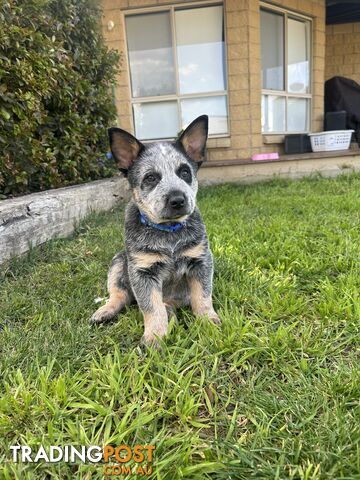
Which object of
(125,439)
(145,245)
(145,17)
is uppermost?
(145,17)

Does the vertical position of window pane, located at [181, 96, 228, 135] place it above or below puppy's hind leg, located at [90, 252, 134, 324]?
above

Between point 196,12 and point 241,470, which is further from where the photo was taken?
point 196,12

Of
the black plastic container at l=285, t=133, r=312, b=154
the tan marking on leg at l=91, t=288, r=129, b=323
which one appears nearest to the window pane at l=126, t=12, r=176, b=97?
the black plastic container at l=285, t=133, r=312, b=154

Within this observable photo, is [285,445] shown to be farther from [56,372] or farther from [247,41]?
[247,41]

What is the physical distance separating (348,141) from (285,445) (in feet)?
27.7

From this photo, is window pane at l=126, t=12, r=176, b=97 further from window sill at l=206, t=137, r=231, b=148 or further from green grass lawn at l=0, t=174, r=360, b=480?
green grass lawn at l=0, t=174, r=360, b=480

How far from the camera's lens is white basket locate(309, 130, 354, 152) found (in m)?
8.23

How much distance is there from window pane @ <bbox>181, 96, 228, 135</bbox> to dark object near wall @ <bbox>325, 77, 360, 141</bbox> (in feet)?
11.4

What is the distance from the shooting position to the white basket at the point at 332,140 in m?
8.23

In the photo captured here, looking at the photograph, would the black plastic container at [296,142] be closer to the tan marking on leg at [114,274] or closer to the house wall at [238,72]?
the house wall at [238,72]

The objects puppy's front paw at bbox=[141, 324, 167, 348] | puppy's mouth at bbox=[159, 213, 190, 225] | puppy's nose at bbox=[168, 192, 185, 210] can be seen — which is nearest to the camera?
puppy's front paw at bbox=[141, 324, 167, 348]

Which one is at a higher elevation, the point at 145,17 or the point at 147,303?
the point at 145,17

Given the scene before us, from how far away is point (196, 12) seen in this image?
7922 millimetres

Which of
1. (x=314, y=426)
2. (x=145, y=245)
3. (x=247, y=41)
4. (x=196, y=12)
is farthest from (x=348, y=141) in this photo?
(x=314, y=426)
